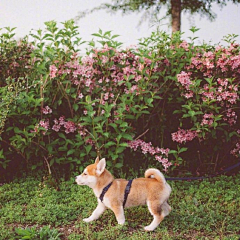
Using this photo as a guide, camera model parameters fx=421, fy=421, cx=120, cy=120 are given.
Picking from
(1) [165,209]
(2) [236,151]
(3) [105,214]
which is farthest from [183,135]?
(3) [105,214]

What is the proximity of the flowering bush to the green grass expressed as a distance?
20.6 inches

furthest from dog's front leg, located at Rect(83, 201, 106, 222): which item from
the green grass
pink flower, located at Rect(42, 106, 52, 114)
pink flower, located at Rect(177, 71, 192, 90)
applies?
pink flower, located at Rect(177, 71, 192, 90)

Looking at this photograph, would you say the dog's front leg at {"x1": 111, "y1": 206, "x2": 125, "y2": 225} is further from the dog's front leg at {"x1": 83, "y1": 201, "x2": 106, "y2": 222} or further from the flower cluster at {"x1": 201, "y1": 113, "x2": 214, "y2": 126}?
the flower cluster at {"x1": 201, "y1": 113, "x2": 214, "y2": 126}

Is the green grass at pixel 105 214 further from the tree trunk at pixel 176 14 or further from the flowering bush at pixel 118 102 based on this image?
the tree trunk at pixel 176 14

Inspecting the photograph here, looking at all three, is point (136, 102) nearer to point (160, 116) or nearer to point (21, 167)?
point (160, 116)

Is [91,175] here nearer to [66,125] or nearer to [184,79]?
[66,125]

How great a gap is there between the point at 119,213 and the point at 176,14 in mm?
9186

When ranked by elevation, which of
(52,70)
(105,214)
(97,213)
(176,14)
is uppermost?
(176,14)

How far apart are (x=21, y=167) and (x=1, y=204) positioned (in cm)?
109

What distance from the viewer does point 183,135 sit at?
21.0 feet

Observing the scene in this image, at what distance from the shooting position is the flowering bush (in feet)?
19.7

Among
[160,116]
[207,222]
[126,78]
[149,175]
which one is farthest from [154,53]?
[207,222]

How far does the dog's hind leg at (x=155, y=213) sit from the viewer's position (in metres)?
4.50

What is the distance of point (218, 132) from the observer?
6.70 meters
